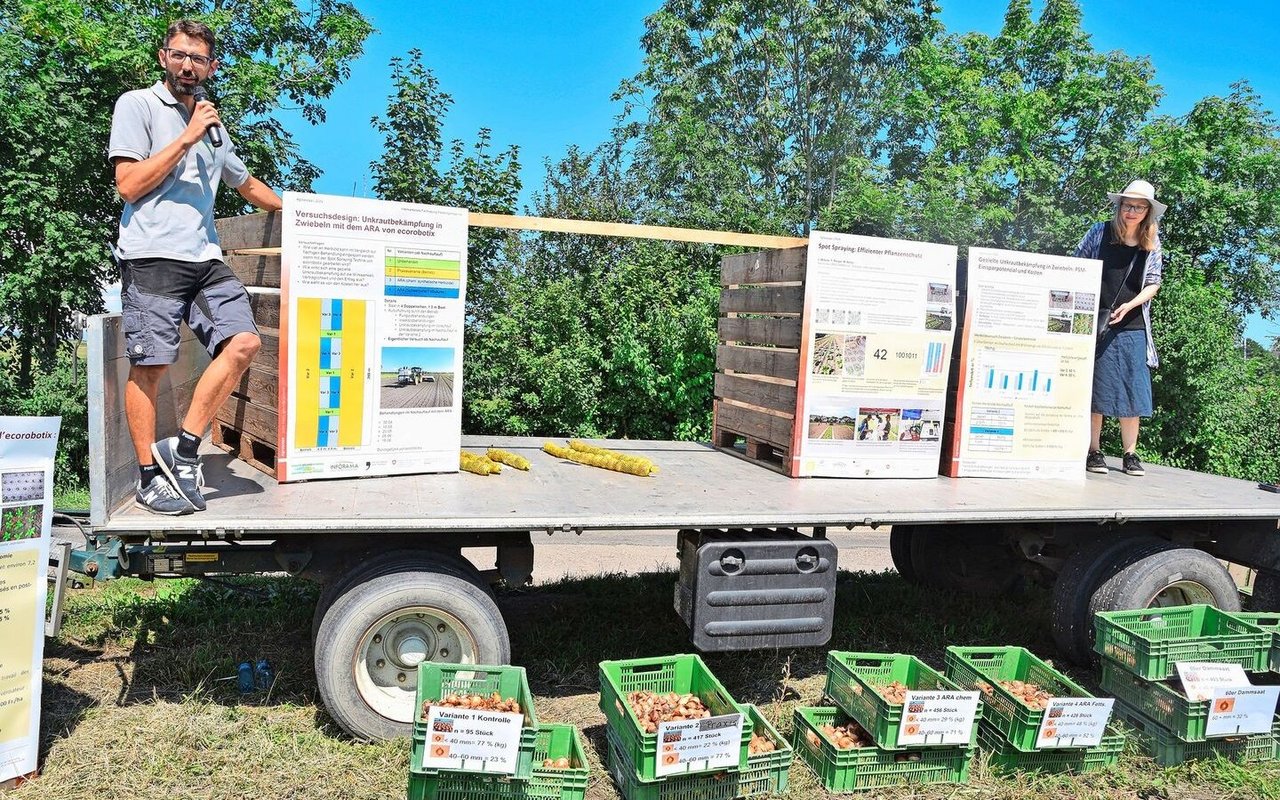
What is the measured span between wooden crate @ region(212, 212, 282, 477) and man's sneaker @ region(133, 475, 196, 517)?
0.66m

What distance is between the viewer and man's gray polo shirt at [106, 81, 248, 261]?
378 centimetres

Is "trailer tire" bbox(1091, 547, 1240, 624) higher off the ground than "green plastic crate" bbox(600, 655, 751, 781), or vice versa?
"trailer tire" bbox(1091, 547, 1240, 624)

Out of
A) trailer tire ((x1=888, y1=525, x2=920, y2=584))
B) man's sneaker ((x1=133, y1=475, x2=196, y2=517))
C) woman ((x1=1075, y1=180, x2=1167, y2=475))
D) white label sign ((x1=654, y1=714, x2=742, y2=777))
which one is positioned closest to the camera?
white label sign ((x1=654, y1=714, x2=742, y2=777))

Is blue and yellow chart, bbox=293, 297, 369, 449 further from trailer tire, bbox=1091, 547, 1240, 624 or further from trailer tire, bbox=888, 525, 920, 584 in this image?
trailer tire, bbox=888, 525, 920, 584

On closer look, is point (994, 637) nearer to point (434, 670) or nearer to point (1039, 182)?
point (434, 670)

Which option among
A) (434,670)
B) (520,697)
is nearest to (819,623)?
(520,697)

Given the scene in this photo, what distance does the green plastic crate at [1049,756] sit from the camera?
394cm

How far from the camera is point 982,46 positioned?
2216 cm

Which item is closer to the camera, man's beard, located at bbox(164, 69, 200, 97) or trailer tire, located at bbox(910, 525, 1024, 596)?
man's beard, located at bbox(164, 69, 200, 97)

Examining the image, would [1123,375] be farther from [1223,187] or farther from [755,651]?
[1223,187]

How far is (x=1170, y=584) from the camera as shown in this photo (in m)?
4.94

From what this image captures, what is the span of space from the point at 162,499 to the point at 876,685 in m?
3.21

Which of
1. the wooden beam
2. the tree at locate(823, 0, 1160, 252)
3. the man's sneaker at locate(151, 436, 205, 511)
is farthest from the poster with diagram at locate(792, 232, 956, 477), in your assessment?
the tree at locate(823, 0, 1160, 252)

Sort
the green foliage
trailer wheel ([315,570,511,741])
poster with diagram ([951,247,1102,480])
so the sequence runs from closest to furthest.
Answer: trailer wheel ([315,570,511,741]) < poster with diagram ([951,247,1102,480]) < the green foliage
